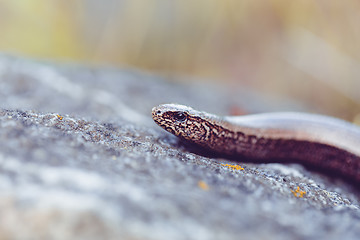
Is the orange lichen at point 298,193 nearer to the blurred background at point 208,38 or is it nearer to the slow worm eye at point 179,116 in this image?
the slow worm eye at point 179,116

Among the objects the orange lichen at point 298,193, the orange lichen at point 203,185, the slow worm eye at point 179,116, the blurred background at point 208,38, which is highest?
the blurred background at point 208,38

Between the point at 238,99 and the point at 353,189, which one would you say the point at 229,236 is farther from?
the point at 238,99

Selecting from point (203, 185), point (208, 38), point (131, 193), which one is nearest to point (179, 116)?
point (203, 185)

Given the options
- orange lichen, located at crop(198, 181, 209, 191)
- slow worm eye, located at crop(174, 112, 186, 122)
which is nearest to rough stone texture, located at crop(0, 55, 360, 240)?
orange lichen, located at crop(198, 181, 209, 191)

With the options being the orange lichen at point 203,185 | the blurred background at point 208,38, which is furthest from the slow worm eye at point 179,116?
the blurred background at point 208,38

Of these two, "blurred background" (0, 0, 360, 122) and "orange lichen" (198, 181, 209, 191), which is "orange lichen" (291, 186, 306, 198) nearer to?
"orange lichen" (198, 181, 209, 191)

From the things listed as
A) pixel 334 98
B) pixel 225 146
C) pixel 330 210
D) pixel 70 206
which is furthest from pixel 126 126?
pixel 334 98

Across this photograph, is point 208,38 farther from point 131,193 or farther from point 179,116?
point 131,193
